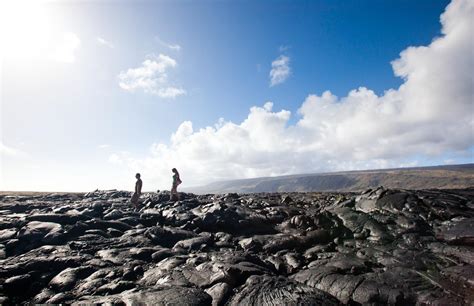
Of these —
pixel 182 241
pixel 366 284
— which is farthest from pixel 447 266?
pixel 182 241

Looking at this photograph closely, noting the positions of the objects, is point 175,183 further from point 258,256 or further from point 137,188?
point 258,256

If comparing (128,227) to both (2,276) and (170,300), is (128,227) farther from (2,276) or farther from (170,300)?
(170,300)

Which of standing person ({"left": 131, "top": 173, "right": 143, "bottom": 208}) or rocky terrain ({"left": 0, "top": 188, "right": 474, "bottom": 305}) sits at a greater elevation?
standing person ({"left": 131, "top": 173, "right": 143, "bottom": 208})

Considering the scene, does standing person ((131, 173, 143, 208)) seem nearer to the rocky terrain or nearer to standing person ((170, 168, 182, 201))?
standing person ((170, 168, 182, 201))

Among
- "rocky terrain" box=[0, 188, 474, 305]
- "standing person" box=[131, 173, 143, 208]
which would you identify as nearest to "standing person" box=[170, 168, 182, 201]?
"standing person" box=[131, 173, 143, 208]

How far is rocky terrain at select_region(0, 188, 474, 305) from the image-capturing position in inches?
534

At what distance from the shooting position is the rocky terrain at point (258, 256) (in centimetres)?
1356

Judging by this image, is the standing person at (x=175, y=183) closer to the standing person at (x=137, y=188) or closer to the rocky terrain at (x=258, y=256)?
the standing person at (x=137, y=188)

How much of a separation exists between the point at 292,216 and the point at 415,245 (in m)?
10.9

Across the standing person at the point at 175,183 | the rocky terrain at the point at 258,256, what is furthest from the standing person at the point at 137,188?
the rocky terrain at the point at 258,256

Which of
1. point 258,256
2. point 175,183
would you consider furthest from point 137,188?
point 258,256

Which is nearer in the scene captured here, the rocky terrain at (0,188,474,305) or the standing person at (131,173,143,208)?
the rocky terrain at (0,188,474,305)

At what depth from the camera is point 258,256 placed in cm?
1931

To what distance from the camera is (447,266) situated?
14422 mm
